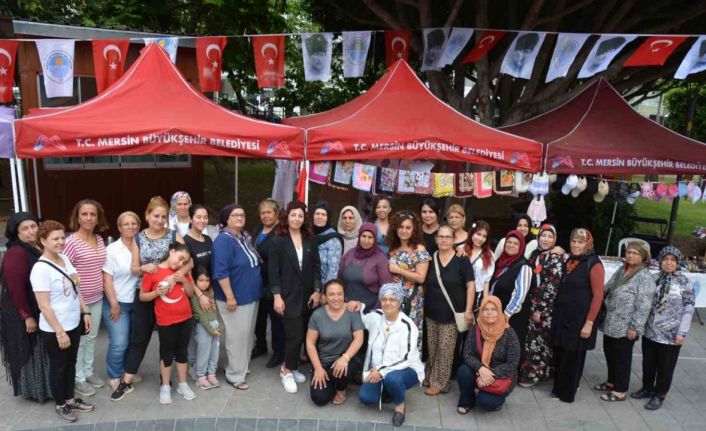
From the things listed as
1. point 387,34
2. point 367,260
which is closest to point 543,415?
point 367,260

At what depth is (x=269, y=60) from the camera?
8.04 meters

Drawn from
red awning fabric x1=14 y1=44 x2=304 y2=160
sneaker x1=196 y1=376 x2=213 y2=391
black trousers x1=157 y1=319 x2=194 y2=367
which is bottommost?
sneaker x1=196 y1=376 x2=213 y2=391

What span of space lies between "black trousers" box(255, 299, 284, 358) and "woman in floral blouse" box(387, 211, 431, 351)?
1.25m

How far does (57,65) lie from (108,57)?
0.65 m

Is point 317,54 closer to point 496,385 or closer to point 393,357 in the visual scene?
point 393,357

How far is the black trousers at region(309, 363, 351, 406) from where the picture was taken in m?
4.53

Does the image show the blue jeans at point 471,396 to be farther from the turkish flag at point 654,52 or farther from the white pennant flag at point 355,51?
the white pennant flag at point 355,51

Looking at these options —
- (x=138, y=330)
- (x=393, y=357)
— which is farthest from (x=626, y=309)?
(x=138, y=330)

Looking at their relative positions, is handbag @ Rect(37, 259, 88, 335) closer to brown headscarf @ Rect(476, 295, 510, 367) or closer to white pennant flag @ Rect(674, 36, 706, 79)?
brown headscarf @ Rect(476, 295, 510, 367)

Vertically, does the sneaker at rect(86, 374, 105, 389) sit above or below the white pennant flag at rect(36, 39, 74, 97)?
below

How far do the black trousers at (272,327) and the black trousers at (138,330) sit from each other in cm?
104

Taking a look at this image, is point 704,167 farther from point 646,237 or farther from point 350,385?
point 350,385

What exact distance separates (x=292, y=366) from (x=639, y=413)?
299cm

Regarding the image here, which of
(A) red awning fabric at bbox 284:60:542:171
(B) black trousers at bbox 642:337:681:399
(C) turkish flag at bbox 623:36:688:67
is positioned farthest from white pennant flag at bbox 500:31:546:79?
(B) black trousers at bbox 642:337:681:399
